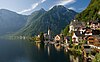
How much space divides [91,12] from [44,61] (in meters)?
85.6

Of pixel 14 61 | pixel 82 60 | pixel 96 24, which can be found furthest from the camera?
pixel 96 24

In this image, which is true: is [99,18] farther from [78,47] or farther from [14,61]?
[14,61]

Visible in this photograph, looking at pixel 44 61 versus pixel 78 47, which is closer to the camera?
pixel 44 61

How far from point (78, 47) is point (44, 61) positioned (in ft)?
63.9

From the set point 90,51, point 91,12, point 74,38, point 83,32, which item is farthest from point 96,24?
point 90,51

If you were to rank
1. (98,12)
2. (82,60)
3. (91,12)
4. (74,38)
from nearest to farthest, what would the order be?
(82,60) < (74,38) < (98,12) < (91,12)

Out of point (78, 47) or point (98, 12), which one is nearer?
point (78, 47)

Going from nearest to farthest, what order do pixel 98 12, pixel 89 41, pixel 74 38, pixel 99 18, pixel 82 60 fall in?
pixel 82 60 → pixel 89 41 → pixel 74 38 → pixel 99 18 → pixel 98 12

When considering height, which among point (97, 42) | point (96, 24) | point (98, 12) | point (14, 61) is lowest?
point (14, 61)

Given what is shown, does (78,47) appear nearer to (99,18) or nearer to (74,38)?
(74,38)

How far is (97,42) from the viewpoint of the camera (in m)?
73.2

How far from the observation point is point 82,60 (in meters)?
61.6

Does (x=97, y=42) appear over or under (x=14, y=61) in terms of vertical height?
over

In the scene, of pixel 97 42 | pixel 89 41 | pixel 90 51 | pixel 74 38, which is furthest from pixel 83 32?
pixel 90 51
